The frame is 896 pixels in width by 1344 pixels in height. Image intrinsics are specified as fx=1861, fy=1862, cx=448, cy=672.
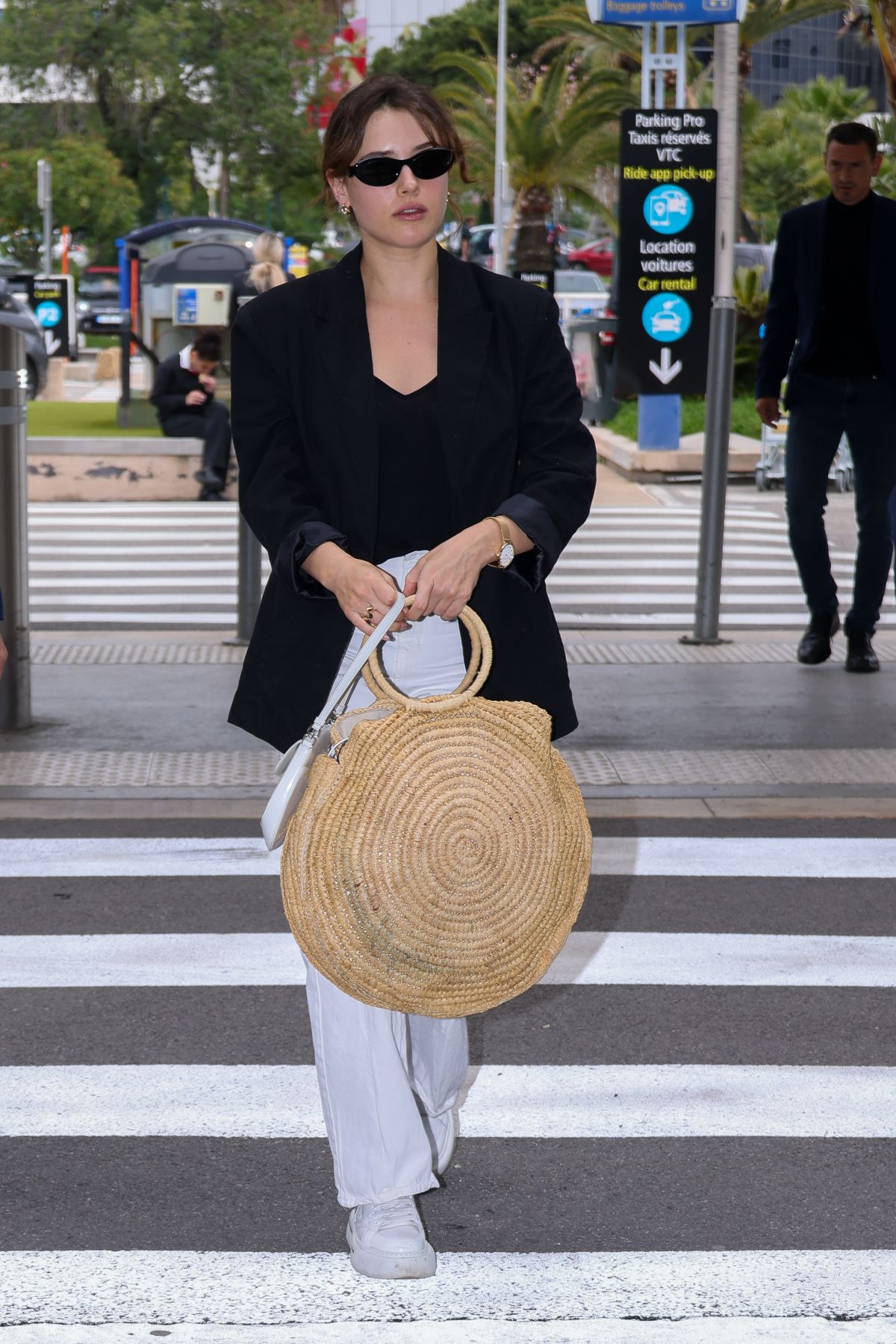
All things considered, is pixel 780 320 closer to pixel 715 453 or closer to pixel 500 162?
pixel 715 453

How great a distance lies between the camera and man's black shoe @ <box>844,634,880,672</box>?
873 cm

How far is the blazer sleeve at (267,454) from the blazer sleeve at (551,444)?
1.18 feet

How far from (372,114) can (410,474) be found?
2.02ft

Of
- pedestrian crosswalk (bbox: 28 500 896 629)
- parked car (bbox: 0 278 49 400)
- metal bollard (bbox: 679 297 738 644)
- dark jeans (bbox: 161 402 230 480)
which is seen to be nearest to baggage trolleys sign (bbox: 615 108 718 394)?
metal bollard (bbox: 679 297 738 644)

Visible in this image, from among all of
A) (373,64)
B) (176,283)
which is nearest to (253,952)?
(176,283)

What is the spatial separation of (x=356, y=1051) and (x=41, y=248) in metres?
48.2

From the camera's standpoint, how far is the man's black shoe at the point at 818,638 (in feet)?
29.0

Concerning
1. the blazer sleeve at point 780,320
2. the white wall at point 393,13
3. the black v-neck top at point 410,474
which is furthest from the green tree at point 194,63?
the white wall at point 393,13

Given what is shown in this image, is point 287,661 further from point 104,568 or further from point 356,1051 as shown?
point 104,568

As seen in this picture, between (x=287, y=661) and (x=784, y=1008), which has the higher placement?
(x=287, y=661)

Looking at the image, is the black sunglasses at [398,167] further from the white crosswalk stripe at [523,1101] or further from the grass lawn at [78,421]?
the grass lawn at [78,421]

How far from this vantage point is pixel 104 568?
12.3 meters

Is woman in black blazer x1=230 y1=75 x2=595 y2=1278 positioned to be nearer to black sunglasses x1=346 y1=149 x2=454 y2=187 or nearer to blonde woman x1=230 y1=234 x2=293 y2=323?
black sunglasses x1=346 y1=149 x2=454 y2=187

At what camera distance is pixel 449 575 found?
120 inches
